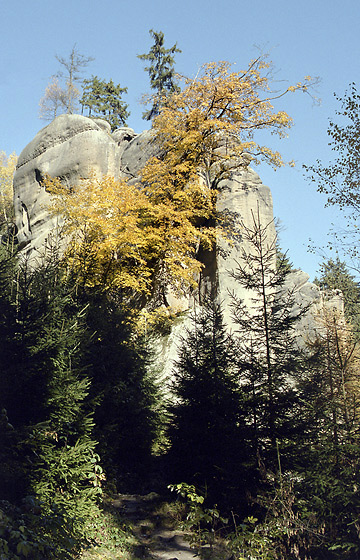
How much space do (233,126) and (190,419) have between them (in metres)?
14.4

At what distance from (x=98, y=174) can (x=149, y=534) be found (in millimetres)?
18136

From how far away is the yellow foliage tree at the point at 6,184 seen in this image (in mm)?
39556

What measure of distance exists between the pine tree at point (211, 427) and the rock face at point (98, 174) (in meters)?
8.46

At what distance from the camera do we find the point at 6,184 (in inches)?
1810

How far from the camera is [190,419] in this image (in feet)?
38.5

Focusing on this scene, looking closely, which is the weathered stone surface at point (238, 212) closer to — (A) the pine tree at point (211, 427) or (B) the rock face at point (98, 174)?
(B) the rock face at point (98, 174)

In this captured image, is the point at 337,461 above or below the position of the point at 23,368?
below

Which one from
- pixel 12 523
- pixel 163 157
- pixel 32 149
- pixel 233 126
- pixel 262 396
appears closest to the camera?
pixel 12 523

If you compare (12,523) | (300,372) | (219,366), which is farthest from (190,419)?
(12,523)

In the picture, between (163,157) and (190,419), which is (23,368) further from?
(163,157)

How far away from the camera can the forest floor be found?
873 cm

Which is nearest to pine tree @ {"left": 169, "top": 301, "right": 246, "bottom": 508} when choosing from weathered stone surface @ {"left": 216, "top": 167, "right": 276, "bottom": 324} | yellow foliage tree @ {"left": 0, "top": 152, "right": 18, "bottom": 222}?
weathered stone surface @ {"left": 216, "top": 167, "right": 276, "bottom": 324}

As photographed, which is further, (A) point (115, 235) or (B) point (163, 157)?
(B) point (163, 157)

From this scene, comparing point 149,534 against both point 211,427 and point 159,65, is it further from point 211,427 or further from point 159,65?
point 159,65
